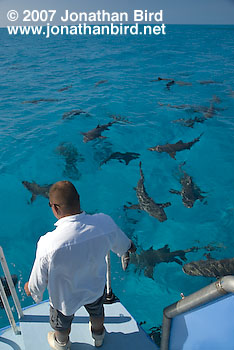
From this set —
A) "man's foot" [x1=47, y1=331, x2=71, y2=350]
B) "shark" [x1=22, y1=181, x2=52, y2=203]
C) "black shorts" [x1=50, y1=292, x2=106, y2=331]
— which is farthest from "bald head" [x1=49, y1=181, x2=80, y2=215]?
"shark" [x1=22, y1=181, x2=52, y2=203]

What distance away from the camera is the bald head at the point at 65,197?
6.70 ft

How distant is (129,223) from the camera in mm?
6598

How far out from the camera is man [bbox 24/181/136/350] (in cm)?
201

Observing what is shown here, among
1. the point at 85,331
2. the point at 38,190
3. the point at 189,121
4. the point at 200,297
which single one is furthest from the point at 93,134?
the point at 200,297

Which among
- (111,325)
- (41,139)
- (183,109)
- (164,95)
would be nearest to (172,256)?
(111,325)

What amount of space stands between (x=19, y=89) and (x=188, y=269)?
1312 centimetres

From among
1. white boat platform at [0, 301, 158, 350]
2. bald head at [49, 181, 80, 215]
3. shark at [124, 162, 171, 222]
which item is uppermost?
bald head at [49, 181, 80, 215]

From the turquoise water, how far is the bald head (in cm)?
330

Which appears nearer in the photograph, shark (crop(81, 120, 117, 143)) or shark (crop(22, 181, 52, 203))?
shark (crop(22, 181, 52, 203))

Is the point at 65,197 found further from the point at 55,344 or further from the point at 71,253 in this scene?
the point at 55,344

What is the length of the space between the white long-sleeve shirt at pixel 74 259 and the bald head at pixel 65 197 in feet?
0.19

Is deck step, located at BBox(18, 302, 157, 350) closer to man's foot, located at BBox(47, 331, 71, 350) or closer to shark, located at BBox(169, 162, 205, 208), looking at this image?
man's foot, located at BBox(47, 331, 71, 350)

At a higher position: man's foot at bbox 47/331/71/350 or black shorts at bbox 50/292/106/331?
black shorts at bbox 50/292/106/331

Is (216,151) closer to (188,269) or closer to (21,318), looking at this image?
(188,269)
